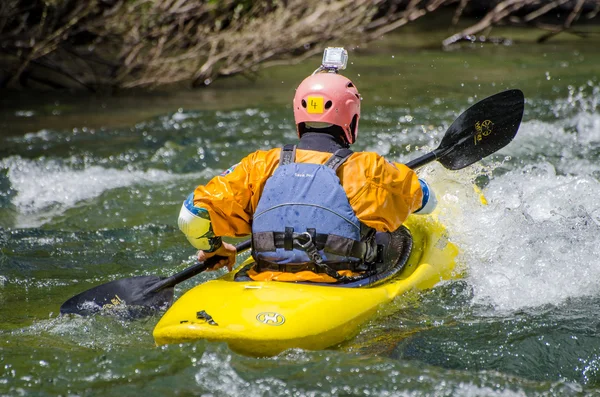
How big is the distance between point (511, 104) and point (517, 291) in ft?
4.30

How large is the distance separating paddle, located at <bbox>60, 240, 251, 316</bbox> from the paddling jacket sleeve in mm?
433

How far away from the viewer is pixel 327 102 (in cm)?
361

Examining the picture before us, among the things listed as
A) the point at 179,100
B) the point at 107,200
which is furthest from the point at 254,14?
the point at 107,200

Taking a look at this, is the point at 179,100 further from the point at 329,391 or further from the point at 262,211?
the point at 329,391

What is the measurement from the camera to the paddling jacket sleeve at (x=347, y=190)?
11.4ft

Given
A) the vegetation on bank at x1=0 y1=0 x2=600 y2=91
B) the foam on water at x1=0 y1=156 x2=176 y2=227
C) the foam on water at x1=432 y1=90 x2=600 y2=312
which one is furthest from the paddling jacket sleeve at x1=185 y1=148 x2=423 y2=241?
the vegetation on bank at x1=0 y1=0 x2=600 y2=91

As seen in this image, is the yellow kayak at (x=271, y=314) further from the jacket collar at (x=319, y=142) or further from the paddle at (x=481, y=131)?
the paddle at (x=481, y=131)

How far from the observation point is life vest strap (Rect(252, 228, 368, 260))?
11.2 ft

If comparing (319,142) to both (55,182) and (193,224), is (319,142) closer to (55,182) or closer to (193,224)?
(193,224)

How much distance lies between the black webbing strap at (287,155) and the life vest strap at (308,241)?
336 millimetres

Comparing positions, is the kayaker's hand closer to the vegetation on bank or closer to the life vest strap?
the life vest strap

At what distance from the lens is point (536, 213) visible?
482 centimetres

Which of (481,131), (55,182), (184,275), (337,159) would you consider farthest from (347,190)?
(55,182)

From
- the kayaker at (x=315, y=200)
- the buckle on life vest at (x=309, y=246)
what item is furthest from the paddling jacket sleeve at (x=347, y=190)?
the buckle on life vest at (x=309, y=246)
